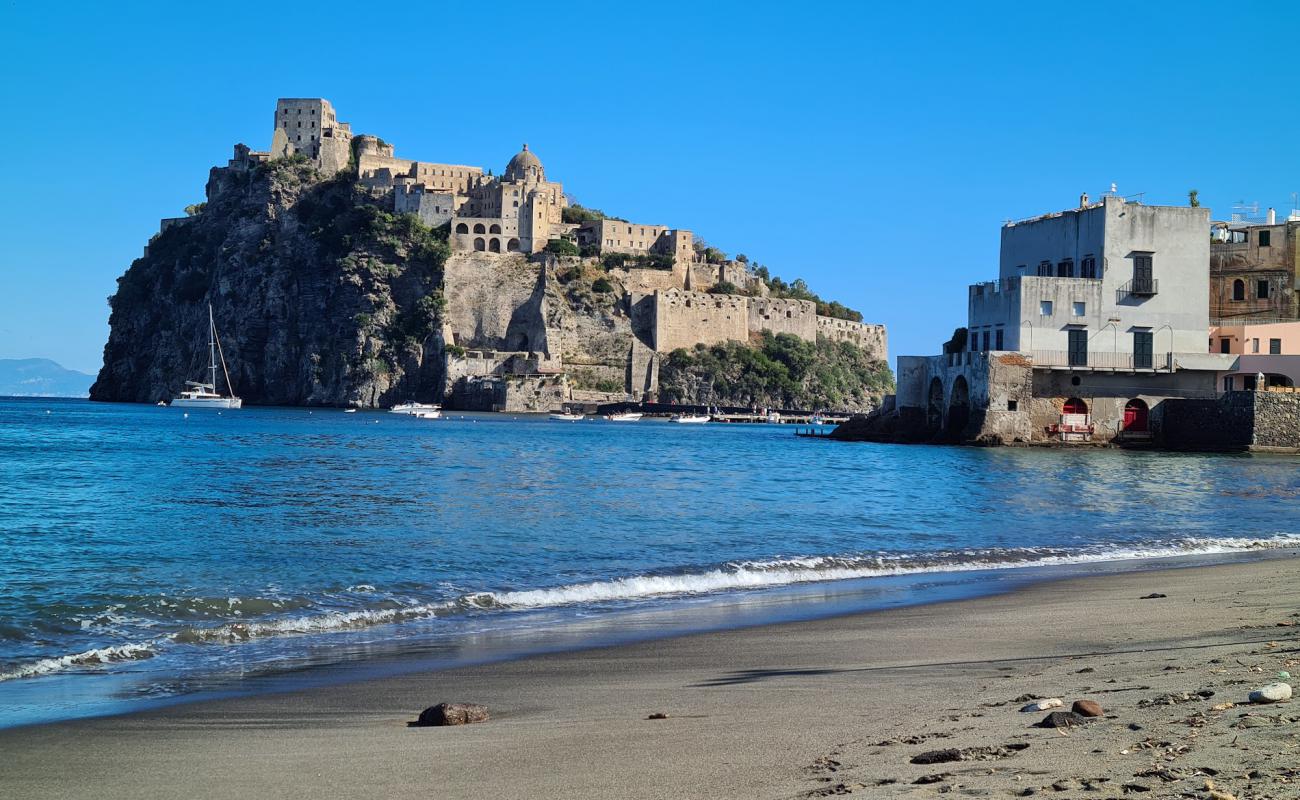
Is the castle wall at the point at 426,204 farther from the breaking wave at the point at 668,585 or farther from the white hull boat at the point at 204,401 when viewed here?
the breaking wave at the point at 668,585

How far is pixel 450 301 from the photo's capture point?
111188 mm

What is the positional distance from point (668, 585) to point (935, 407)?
1614 inches

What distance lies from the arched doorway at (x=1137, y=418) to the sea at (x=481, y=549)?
33.9 feet

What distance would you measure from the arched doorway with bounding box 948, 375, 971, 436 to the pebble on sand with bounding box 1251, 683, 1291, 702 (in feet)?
146

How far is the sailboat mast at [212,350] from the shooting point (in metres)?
111

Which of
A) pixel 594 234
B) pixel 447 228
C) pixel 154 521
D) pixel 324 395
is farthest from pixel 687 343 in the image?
pixel 154 521

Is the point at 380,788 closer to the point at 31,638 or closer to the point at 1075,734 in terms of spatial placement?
the point at 1075,734

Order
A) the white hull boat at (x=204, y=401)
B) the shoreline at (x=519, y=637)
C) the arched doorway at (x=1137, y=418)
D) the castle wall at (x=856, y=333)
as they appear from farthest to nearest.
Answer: the castle wall at (x=856, y=333), the white hull boat at (x=204, y=401), the arched doorway at (x=1137, y=418), the shoreline at (x=519, y=637)

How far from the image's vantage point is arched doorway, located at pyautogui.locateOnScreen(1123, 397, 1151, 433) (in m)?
48.4

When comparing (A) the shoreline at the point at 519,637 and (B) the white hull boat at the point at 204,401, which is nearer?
(A) the shoreline at the point at 519,637

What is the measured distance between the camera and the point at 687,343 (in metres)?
115

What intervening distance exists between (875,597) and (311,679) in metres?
7.03

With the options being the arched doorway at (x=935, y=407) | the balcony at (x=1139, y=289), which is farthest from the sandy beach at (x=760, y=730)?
the arched doorway at (x=935, y=407)

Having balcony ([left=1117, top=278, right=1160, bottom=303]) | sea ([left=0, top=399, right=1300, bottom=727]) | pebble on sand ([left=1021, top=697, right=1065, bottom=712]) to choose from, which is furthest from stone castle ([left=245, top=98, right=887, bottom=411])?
pebble on sand ([left=1021, top=697, right=1065, bottom=712])
